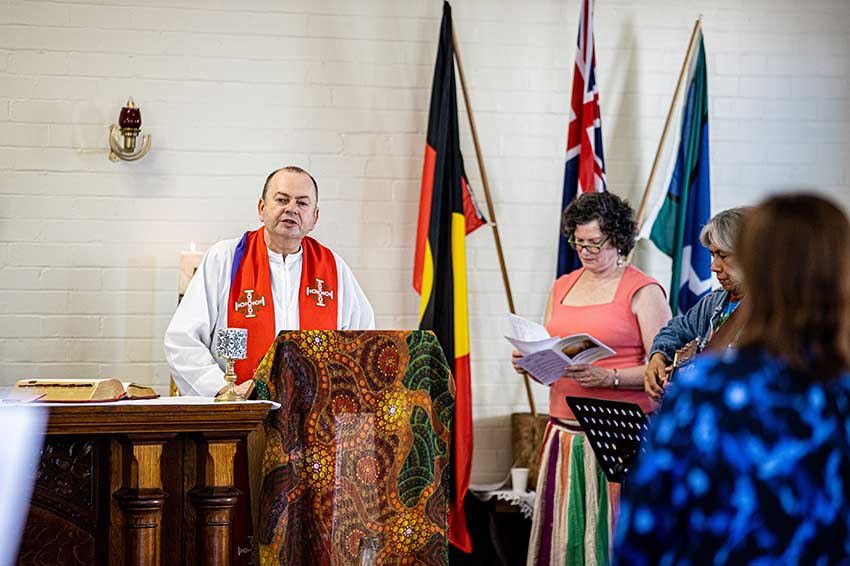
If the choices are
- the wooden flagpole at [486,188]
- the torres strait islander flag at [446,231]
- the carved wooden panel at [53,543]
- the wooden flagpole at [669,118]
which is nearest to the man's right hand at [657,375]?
the torres strait islander flag at [446,231]

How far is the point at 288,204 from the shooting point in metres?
3.86

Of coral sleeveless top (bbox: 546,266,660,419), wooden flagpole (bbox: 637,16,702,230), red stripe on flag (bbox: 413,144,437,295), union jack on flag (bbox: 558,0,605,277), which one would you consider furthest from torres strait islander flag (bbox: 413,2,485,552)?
coral sleeveless top (bbox: 546,266,660,419)

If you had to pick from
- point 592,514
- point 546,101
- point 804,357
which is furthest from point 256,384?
point 546,101

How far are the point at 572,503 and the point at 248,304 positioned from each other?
1.32m

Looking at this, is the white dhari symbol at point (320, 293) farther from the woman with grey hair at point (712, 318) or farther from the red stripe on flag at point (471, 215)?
the woman with grey hair at point (712, 318)

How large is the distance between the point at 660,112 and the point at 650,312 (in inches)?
64.3

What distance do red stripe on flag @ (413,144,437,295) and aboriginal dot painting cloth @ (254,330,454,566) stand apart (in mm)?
1553

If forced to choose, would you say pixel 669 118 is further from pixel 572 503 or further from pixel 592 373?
pixel 572 503

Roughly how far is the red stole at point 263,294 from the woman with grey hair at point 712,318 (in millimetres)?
1293

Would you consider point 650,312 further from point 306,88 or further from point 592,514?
point 306,88

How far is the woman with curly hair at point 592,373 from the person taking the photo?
3611mm

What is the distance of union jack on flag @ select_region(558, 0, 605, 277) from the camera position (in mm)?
4609

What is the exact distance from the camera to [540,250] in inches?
193

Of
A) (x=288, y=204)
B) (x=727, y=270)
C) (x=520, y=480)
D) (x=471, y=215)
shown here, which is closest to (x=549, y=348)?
(x=727, y=270)
